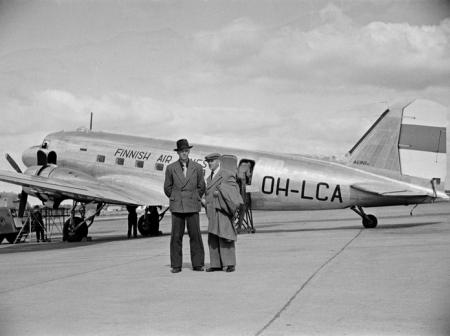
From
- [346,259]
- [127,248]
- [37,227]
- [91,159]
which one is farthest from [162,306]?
[37,227]

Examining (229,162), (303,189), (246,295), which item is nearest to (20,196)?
(229,162)

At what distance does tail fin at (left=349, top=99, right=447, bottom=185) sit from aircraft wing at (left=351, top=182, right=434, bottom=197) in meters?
0.83

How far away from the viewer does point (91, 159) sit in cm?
2317

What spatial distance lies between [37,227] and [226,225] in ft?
51.0

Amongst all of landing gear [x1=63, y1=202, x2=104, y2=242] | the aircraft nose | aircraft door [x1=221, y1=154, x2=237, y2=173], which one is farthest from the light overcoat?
the aircraft nose

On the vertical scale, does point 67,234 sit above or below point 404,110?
below

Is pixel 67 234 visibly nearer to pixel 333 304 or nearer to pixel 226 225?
pixel 226 225

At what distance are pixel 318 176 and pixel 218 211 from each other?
30.1ft

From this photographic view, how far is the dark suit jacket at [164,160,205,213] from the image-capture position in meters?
10.8

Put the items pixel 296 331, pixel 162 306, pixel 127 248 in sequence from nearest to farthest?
1. pixel 296 331
2. pixel 162 306
3. pixel 127 248

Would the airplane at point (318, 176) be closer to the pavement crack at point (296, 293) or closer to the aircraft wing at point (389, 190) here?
the aircraft wing at point (389, 190)

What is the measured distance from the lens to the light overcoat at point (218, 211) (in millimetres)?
10531

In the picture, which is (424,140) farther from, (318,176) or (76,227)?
(76,227)

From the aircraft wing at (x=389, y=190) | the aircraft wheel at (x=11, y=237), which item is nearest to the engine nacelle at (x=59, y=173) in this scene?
the aircraft wheel at (x=11, y=237)
